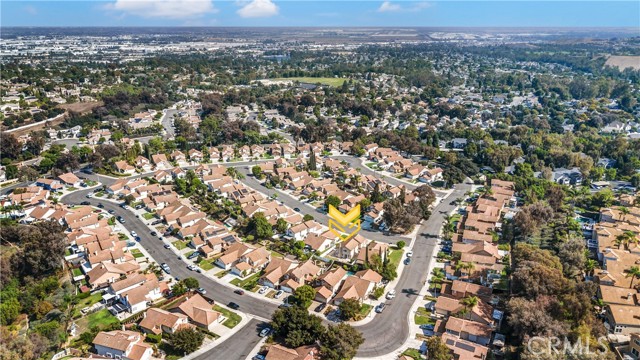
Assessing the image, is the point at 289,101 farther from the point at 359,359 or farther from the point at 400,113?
the point at 359,359

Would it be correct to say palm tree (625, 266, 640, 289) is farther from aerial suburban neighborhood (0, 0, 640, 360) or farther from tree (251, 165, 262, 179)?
tree (251, 165, 262, 179)

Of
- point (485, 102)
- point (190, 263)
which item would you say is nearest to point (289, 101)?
point (485, 102)

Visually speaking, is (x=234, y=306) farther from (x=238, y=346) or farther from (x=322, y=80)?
(x=322, y=80)

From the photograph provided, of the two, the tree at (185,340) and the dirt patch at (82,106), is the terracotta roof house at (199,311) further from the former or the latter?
the dirt patch at (82,106)

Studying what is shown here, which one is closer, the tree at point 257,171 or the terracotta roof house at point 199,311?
the terracotta roof house at point 199,311

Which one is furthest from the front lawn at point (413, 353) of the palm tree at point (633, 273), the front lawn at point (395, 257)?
the palm tree at point (633, 273)

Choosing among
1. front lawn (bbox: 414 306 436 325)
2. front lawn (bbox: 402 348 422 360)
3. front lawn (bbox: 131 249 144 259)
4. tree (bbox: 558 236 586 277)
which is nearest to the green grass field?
front lawn (bbox: 131 249 144 259)

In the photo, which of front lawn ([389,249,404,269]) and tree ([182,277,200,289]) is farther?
front lawn ([389,249,404,269])
